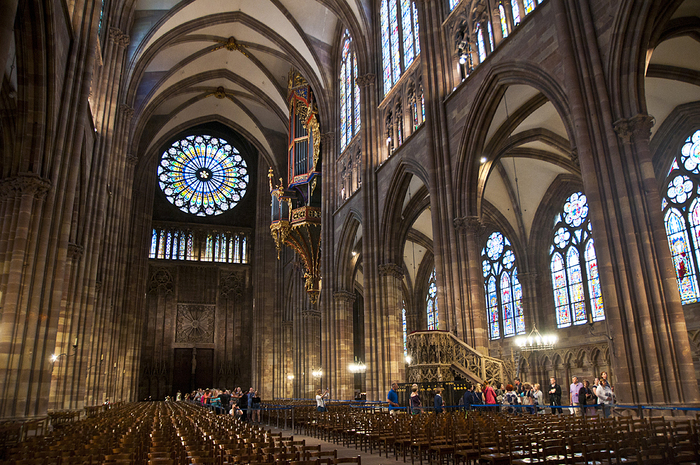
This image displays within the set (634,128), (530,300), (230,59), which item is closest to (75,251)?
(634,128)

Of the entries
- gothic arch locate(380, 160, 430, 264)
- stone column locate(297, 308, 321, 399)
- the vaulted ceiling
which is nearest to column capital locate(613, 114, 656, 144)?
gothic arch locate(380, 160, 430, 264)

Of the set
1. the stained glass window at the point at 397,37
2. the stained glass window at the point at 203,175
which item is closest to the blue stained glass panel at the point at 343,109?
the stained glass window at the point at 397,37

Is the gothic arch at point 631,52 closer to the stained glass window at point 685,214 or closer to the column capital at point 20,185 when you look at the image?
the stained glass window at point 685,214

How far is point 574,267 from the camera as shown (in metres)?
21.3

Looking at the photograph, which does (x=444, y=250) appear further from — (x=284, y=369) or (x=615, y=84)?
(x=284, y=369)

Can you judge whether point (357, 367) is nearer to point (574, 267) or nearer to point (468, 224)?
point (574, 267)

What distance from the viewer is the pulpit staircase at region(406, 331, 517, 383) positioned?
1281 cm

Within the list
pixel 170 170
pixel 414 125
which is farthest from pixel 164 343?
pixel 414 125

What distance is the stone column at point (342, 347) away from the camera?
917 inches

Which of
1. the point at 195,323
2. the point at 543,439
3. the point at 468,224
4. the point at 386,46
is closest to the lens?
the point at 543,439

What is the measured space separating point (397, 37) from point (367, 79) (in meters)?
2.20

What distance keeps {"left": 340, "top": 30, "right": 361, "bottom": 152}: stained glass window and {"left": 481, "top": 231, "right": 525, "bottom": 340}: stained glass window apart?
28.3ft

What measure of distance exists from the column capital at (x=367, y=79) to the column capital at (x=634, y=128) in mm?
13566

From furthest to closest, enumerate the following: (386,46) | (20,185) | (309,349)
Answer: (309,349)
(386,46)
(20,185)
